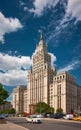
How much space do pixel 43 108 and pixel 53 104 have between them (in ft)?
101

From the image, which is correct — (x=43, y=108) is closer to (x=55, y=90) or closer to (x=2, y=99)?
(x=55, y=90)

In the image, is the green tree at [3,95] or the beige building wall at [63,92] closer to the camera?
the green tree at [3,95]

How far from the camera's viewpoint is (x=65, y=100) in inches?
7505

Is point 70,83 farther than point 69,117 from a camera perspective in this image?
Yes

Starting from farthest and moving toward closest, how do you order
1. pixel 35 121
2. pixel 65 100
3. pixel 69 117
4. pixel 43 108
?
1. pixel 65 100
2. pixel 43 108
3. pixel 69 117
4. pixel 35 121

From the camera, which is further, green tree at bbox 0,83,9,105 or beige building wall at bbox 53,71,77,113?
beige building wall at bbox 53,71,77,113

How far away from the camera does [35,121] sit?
193ft

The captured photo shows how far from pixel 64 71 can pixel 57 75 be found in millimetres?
9333

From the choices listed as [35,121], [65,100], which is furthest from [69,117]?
[65,100]

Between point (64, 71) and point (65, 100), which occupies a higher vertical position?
point (64, 71)

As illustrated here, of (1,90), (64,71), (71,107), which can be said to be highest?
(64,71)

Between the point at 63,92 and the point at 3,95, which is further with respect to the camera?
the point at 63,92

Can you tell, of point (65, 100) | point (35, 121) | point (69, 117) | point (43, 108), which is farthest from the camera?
point (65, 100)

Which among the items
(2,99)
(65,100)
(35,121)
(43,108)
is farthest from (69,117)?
(65,100)
